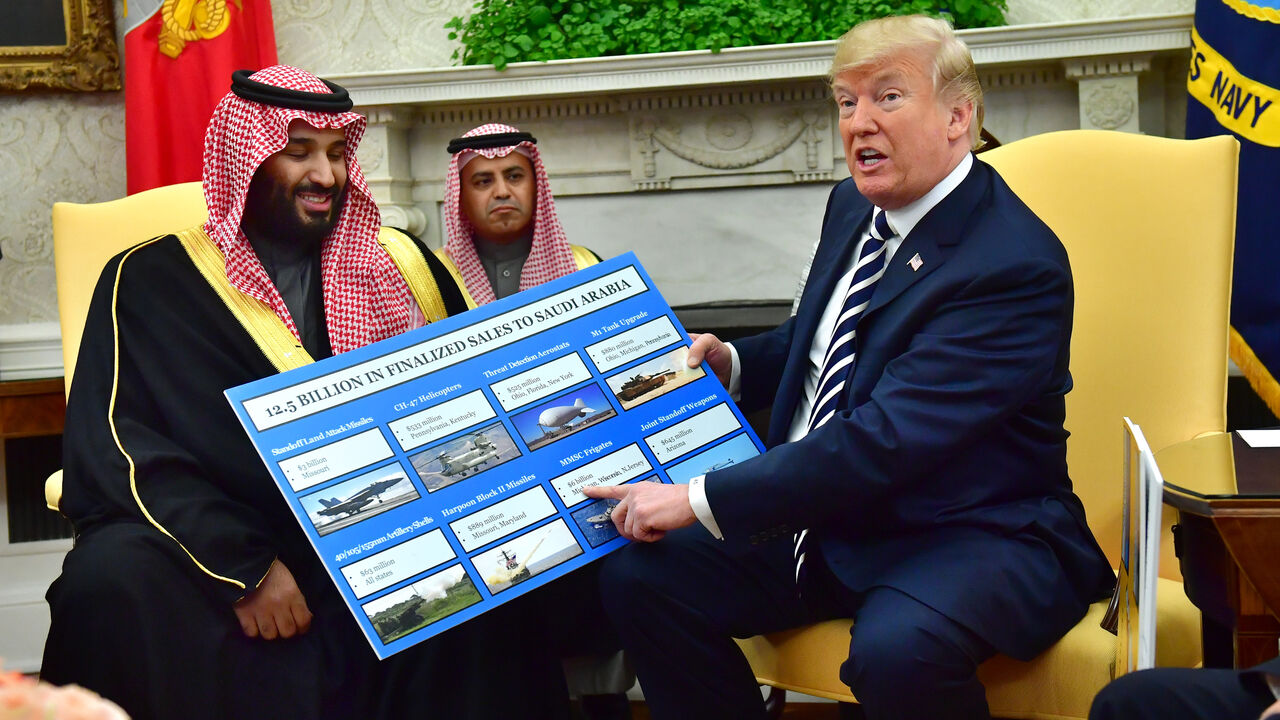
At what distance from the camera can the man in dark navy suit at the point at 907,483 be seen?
191cm

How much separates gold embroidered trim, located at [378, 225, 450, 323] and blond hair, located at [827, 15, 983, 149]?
3.72 ft

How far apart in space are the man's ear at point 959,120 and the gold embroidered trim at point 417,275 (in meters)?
1.25

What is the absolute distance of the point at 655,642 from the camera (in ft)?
7.04

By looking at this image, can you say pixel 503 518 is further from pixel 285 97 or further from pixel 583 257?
pixel 583 257

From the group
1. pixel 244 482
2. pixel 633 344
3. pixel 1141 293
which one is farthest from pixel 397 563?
pixel 1141 293

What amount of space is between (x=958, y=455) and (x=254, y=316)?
1.49 m

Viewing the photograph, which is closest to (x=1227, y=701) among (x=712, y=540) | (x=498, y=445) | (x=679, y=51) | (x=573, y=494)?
(x=712, y=540)

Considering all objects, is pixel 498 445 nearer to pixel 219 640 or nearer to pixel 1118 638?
pixel 219 640

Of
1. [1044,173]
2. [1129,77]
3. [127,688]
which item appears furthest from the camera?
[1129,77]

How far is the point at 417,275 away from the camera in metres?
2.79

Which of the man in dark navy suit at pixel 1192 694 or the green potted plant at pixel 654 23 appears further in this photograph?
the green potted plant at pixel 654 23

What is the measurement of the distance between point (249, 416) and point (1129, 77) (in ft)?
11.5

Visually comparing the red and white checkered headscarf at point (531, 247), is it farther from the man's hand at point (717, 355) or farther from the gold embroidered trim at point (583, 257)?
the man's hand at point (717, 355)

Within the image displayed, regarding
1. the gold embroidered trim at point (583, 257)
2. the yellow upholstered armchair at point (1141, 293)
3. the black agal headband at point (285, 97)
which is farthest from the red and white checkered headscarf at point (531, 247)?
the yellow upholstered armchair at point (1141, 293)
